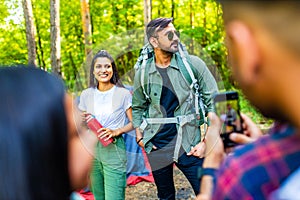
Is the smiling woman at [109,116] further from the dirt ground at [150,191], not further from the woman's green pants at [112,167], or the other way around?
the dirt ground at [150,191]

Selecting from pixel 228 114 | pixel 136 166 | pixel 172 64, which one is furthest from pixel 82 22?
pixel 228 114

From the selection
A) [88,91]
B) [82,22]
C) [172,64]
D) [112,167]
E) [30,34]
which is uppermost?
[82,22]

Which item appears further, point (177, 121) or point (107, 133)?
point (107, 133)

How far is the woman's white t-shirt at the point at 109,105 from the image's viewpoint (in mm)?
3781

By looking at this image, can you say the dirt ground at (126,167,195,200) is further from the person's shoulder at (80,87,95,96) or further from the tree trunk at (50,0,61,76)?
the tree trunk at (50,0,61,76)

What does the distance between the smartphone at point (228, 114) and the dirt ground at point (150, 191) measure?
4.35 m

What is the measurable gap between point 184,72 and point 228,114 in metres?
2.28

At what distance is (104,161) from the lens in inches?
148

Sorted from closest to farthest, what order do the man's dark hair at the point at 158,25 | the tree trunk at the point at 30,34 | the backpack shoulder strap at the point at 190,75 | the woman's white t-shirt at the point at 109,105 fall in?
the backpack shoulder strap at the point at 190,75 → the man's dark hair at the point at 158,25 → the woman's white t-shirt at the point at 109,105 → the tree trunk at the point at 30,34

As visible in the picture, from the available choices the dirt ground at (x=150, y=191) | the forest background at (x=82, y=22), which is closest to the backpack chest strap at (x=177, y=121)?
the dirt ground at (x=150, y=191)

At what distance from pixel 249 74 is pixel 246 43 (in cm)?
5

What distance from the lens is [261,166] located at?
2.53 feet

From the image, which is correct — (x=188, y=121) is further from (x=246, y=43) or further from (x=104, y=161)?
(x=246, y=43)

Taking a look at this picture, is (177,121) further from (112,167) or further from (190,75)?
(112,167)
